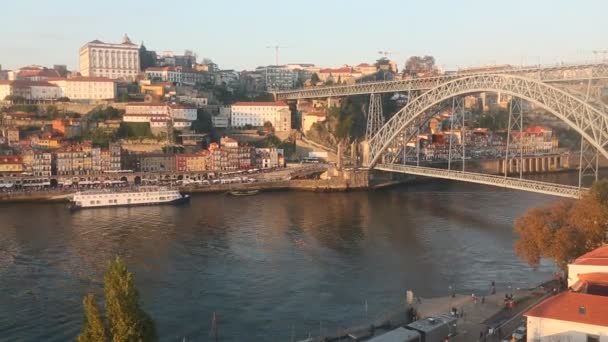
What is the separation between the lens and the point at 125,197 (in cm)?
2152

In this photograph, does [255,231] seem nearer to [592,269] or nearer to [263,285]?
[263,285]

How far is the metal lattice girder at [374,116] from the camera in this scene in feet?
93.0

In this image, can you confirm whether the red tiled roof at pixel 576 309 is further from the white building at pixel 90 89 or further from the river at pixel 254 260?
the white building at pixel 90 89

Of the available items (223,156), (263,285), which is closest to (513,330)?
(263,285)

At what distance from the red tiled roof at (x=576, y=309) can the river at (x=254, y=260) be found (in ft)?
12.0

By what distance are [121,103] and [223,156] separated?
886cm

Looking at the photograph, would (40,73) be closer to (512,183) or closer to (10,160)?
(10,160)

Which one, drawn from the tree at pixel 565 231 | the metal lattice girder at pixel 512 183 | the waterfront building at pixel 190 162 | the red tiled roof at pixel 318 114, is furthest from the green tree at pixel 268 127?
the tree at pixel 565 231

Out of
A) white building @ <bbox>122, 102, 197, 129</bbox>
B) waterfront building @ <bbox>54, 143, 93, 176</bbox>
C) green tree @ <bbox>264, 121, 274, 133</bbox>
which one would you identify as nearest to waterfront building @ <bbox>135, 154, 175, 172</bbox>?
waterfront building @ <bbox>54, 143, 93, 176</bbox>

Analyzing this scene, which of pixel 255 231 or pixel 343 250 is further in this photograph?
pixel 255 231

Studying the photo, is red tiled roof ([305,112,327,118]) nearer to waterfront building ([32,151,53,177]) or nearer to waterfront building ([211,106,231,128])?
waterfront building ([211,106,231,128])

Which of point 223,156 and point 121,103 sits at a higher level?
point 121,103

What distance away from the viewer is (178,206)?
70.1ft

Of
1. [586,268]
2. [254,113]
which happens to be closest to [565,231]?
[586,268]
